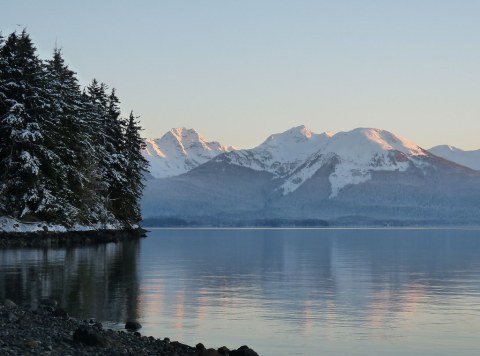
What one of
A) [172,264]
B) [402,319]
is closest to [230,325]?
[402,319]

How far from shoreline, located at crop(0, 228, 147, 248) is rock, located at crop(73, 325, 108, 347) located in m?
58.8

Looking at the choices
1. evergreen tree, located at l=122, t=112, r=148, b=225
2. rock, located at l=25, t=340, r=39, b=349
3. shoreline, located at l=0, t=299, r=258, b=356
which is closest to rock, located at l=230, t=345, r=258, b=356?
shoreline, located at l=0, t=299, r=258, b=356

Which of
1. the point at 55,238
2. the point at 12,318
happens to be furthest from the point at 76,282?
the point at 55,238

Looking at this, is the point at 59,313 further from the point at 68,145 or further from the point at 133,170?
the point at 133,170

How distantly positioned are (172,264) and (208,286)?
2305 centimetres

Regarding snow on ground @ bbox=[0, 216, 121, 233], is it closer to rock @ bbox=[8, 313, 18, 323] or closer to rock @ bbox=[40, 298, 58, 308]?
rock @ bbox=[40, 298, 58, 308]

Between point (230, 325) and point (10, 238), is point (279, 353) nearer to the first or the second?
point (230, 325)

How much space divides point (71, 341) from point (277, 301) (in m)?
17.5

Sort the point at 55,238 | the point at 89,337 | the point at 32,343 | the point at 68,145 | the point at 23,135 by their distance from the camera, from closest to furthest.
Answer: the point at 32,343 < the point at 89,337 < the point at 23,135 < the point at 55,238 < the point at 68,145

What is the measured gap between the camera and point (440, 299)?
136ft

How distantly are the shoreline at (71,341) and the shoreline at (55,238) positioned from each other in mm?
55922

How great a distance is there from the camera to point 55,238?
8712 centimetres

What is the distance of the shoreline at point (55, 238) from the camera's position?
82.0 meters

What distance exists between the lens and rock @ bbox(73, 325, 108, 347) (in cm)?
2270
